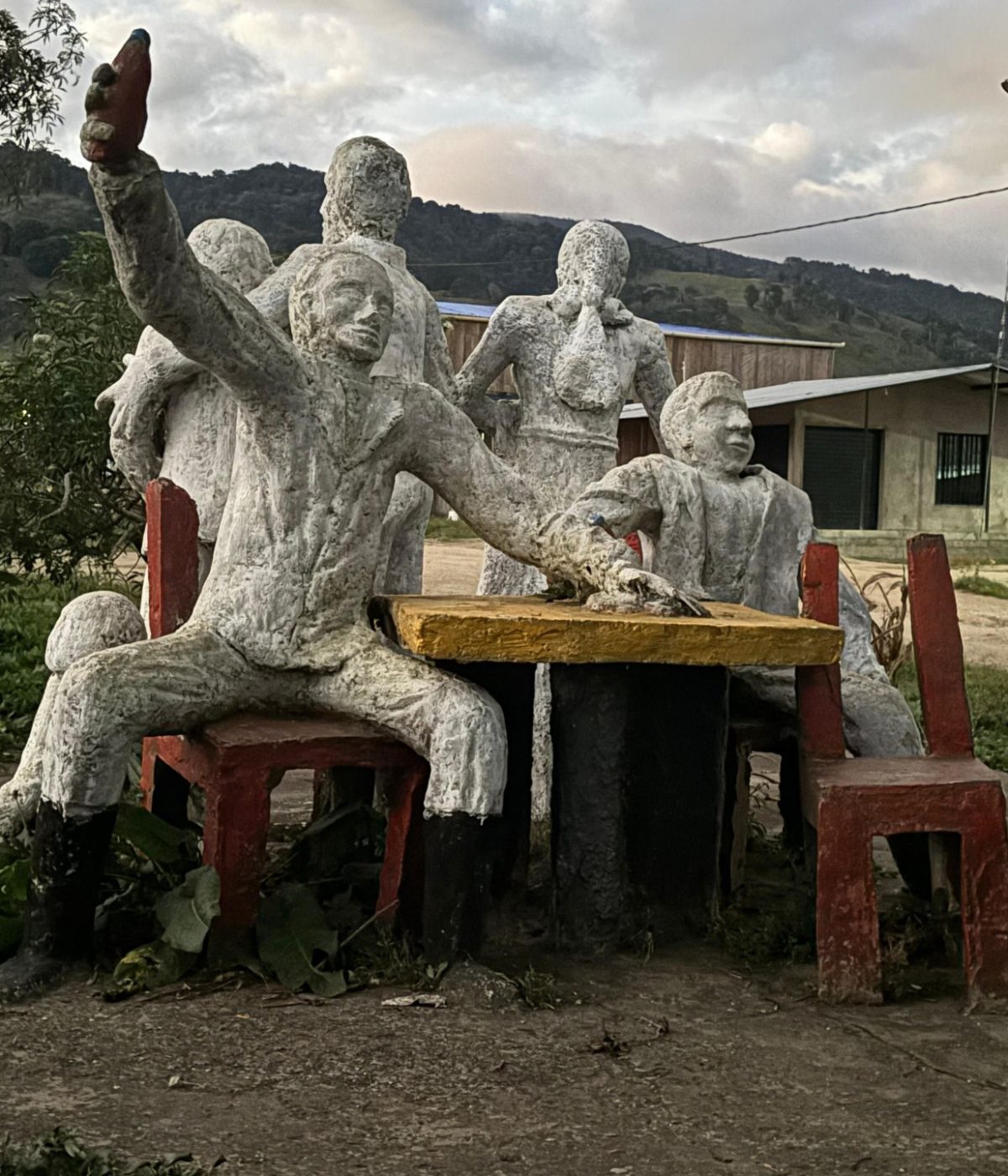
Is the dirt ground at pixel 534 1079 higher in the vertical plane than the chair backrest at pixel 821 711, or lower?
lower

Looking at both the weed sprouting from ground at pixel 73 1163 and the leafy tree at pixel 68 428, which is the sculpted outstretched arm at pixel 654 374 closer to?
the leafy tree at pixel 68 428

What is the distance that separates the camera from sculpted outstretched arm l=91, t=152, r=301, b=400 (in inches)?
146

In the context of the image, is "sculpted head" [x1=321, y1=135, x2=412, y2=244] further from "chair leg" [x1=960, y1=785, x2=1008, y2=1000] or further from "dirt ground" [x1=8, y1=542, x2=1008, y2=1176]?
"chair leg" [x1=960, y1=785, x2=1008, y2=1000]

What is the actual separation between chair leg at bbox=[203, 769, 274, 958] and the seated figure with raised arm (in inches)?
57.7

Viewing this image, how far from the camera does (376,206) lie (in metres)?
6.23

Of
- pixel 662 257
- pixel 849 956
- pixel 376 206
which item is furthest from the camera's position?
pixel 662 257

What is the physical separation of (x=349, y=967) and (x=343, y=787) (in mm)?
1160

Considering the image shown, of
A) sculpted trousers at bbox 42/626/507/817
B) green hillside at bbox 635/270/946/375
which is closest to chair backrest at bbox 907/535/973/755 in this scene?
sculpted trousers at bbox 42/626/507/817

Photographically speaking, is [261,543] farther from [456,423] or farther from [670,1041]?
[670,1041]

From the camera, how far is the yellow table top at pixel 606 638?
4086mm

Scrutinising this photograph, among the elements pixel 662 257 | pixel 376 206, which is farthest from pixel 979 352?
pixel 376 206

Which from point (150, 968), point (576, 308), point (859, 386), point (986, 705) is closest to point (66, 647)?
point (150, 968)

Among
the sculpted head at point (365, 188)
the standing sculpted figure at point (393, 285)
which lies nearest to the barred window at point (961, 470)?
the standing sculpted figure at point (393, 285)

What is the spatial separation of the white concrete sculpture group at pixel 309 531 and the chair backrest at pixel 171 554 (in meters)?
0.16
